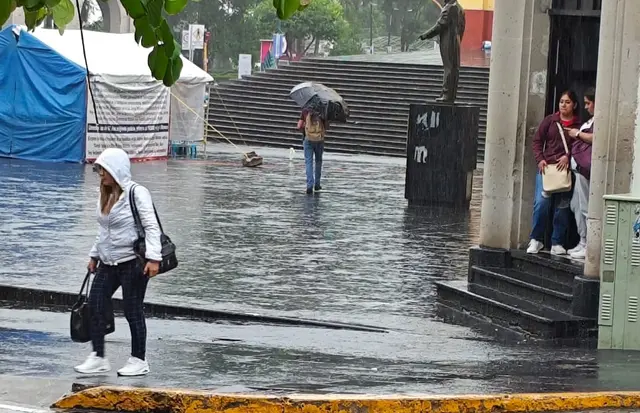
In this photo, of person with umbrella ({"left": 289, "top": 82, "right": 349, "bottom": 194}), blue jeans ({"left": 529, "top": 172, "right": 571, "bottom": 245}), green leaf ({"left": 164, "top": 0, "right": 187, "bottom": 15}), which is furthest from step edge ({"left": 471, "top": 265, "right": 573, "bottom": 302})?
person with umbrella ({"left": 289, "top": 82, "right": 349, "bottom": 194})

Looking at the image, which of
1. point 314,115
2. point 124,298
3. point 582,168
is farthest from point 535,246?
point 314,115

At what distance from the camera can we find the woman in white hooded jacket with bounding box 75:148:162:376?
8664 mm

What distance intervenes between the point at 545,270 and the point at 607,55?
2.24 meters

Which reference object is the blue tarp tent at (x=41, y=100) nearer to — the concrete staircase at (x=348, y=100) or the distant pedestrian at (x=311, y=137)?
the distant pedestrian at (x=311, y=137)

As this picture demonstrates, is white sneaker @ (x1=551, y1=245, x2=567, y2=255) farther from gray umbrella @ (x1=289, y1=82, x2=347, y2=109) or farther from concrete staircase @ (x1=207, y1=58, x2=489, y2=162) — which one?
concrete staircase @ (x1=207, y1=58, x2=489, y2=162)

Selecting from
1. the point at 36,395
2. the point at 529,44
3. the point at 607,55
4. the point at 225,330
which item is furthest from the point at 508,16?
the point at 36,395

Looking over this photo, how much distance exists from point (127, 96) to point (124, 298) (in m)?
21.0

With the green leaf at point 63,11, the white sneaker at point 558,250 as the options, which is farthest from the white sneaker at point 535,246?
the green leaf at point 63,11

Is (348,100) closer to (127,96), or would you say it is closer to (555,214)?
(127,96)

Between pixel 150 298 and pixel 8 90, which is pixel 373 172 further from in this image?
pixel 150 298

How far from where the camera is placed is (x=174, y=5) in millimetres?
4660

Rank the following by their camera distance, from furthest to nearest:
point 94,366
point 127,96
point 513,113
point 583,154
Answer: point 127,96, point 513,113, point 583,154, point 94,366

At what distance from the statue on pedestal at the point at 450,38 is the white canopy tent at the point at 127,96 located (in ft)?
25.6

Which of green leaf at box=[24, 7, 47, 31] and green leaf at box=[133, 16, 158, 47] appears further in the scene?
green leaf at box=[24, 7, 47, 31]
